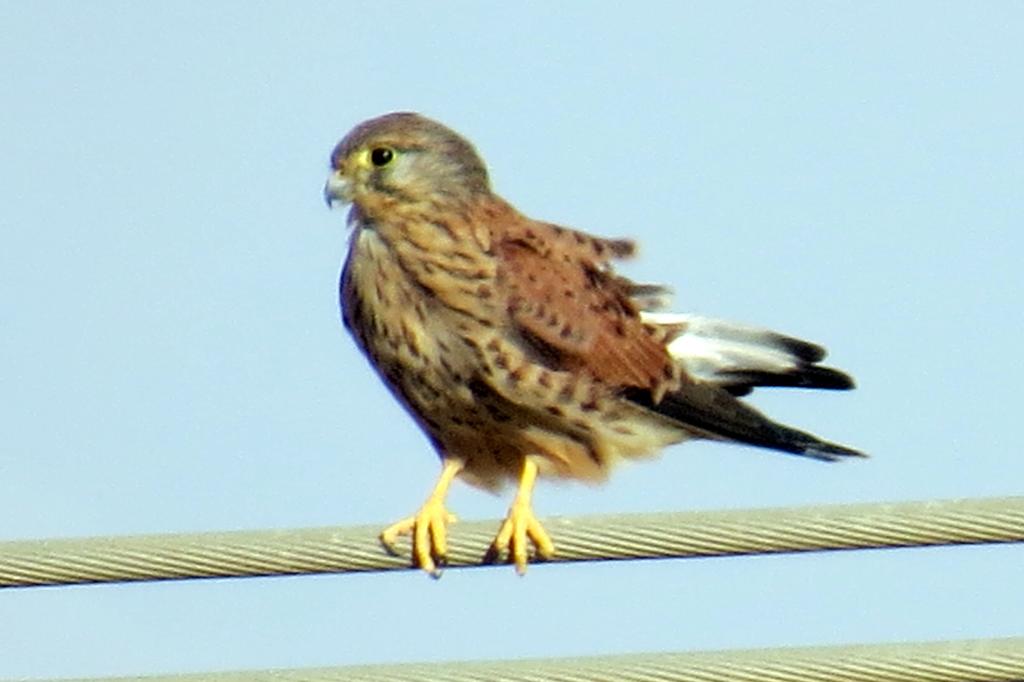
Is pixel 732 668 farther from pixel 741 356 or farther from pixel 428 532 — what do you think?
pixel 741 356

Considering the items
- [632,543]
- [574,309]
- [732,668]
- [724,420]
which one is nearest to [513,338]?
[574,309]

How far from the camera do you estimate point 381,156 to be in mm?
6758

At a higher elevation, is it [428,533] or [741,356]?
[741,356]

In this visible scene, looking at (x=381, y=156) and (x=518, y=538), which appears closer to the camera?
(x=518, y=538)

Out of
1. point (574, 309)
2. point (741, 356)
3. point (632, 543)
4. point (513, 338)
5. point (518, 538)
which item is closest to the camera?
point (632, 543)

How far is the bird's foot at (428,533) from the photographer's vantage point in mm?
5672

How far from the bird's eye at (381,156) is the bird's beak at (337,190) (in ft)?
0.36

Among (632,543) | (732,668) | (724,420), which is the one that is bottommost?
(732,668)

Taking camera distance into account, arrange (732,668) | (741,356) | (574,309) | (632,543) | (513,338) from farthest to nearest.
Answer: (741,356) < (574,309) < (513,338) < (632,543) < (732,668)

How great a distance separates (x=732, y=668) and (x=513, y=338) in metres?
2.21

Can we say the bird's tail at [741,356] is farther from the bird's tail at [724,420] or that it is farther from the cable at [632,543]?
the cable at [632,543]

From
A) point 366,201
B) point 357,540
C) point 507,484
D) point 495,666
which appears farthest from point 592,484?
point 495,666

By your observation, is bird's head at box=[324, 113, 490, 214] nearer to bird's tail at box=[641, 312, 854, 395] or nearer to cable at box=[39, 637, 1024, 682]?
bird's tail at box=[641, 312, 854, 395]

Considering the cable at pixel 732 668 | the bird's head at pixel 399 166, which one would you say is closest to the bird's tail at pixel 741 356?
the bird's head at pixel 399 166
